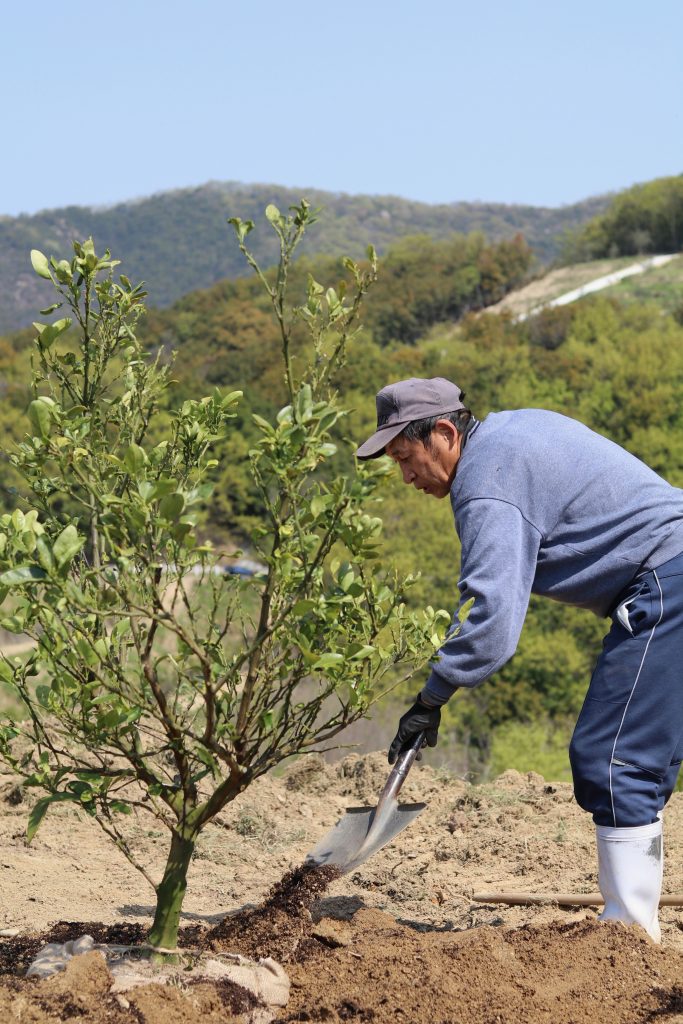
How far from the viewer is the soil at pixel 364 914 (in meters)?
2.95

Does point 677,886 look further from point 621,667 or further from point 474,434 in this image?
point 474,434

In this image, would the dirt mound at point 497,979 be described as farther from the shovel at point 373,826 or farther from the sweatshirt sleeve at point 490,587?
the sweatshirt sleeve at point 490,587

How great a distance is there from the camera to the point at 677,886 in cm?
446

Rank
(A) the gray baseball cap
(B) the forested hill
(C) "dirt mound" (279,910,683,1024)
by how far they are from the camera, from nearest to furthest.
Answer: (C) "dirt mound" (279,910,683,1024) < (A) the gray baseball cap < (B) the forested hill

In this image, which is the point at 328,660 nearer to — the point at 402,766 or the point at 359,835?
the point at 402,766

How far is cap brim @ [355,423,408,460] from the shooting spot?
10.6 ft

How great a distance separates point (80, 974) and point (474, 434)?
6.24 ft

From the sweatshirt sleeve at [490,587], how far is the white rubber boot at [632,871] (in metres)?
0.63

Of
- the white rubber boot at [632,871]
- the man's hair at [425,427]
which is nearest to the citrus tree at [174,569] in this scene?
the man's hair at [425,427]

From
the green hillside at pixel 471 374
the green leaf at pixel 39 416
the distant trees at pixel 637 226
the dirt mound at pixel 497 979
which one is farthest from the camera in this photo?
the distant trees at pixel 637 226

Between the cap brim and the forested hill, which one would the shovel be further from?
the forested hill

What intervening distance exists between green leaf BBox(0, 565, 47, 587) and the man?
1070 millimetres

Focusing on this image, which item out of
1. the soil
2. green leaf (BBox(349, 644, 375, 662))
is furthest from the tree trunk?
green leaf (BBox(349, 644, 375, 662))

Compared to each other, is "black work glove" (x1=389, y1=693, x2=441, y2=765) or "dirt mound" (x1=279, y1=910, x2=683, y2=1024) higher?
"black work glove" (x1=389, y1=693, x2=441, y2=765)
